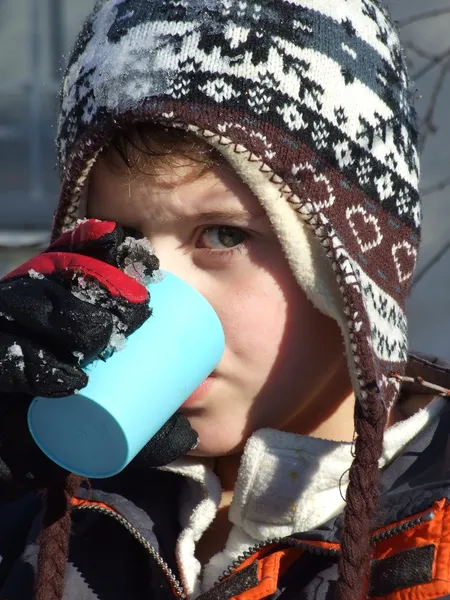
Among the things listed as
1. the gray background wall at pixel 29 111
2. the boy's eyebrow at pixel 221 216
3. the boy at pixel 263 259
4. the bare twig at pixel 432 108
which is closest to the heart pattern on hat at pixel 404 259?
the boy at pixel 263 259

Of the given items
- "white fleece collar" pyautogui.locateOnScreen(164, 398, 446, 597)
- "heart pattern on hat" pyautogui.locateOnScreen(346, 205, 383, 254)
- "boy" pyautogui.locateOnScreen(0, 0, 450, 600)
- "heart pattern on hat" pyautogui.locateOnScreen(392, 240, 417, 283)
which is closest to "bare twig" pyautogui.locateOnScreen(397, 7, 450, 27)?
"boy" pyautogui.locateOnScreen(0, 0, 450, 600)

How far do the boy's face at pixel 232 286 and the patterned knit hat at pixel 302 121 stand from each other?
0.05 m

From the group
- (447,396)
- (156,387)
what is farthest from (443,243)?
(156,387)

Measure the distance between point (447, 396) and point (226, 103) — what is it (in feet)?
2.12

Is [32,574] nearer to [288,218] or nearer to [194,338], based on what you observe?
[194,338]

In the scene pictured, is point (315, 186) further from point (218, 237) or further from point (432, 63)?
point (432, 63)

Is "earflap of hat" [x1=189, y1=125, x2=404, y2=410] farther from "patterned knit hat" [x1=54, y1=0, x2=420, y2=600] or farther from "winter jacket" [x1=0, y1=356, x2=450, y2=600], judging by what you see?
"winter jacket" [x1=0, y1=356, x2=450, y2=600]

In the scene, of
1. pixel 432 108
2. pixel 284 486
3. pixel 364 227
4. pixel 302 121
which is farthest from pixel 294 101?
pixel 432 108

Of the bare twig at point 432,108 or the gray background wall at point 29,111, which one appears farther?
the gray background wall at point 29,111

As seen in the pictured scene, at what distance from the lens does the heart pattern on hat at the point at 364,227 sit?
1.49m

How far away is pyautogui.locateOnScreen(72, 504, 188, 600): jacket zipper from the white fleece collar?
2 centimetres

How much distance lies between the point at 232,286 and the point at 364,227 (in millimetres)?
248

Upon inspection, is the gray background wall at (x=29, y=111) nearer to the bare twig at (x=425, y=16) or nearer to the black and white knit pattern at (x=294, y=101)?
the bare twig at (x=425, y=16)

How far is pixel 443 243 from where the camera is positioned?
3273mm
